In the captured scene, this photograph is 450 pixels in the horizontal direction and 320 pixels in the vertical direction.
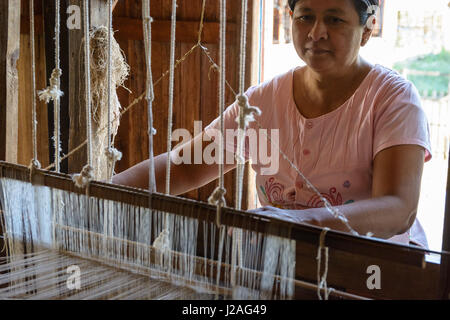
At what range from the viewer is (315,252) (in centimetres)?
127

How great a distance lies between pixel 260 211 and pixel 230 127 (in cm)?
74

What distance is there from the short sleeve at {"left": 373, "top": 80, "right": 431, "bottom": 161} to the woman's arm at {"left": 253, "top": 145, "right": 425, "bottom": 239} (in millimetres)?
21

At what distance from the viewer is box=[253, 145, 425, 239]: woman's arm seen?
1.13 metres

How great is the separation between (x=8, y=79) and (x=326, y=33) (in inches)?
39.0

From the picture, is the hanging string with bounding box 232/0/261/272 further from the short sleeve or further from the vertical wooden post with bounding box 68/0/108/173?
the vertical wooden post with bounding box 68/0/108/173

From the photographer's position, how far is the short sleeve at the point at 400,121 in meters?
1.35

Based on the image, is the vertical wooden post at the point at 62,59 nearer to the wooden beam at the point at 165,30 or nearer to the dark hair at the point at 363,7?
the wooden beam at the point at 165,30

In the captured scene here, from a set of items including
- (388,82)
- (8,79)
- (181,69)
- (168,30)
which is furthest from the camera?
(181,69)

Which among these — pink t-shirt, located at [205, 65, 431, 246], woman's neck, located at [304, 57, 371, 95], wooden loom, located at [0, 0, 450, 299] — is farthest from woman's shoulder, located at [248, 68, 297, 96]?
wooden loom, located at [0, 0, 450, 299]

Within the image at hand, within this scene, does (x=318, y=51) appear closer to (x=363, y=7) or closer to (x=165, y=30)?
(x=363, y=7)

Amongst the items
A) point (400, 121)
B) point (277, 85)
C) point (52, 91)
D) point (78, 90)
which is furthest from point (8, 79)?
point (400, 121)

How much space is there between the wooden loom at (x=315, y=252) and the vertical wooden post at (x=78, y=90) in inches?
23.3

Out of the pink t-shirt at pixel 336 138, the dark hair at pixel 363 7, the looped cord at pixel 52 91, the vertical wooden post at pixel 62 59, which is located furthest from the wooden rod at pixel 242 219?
the vertical wooden post at pixel 62 59
